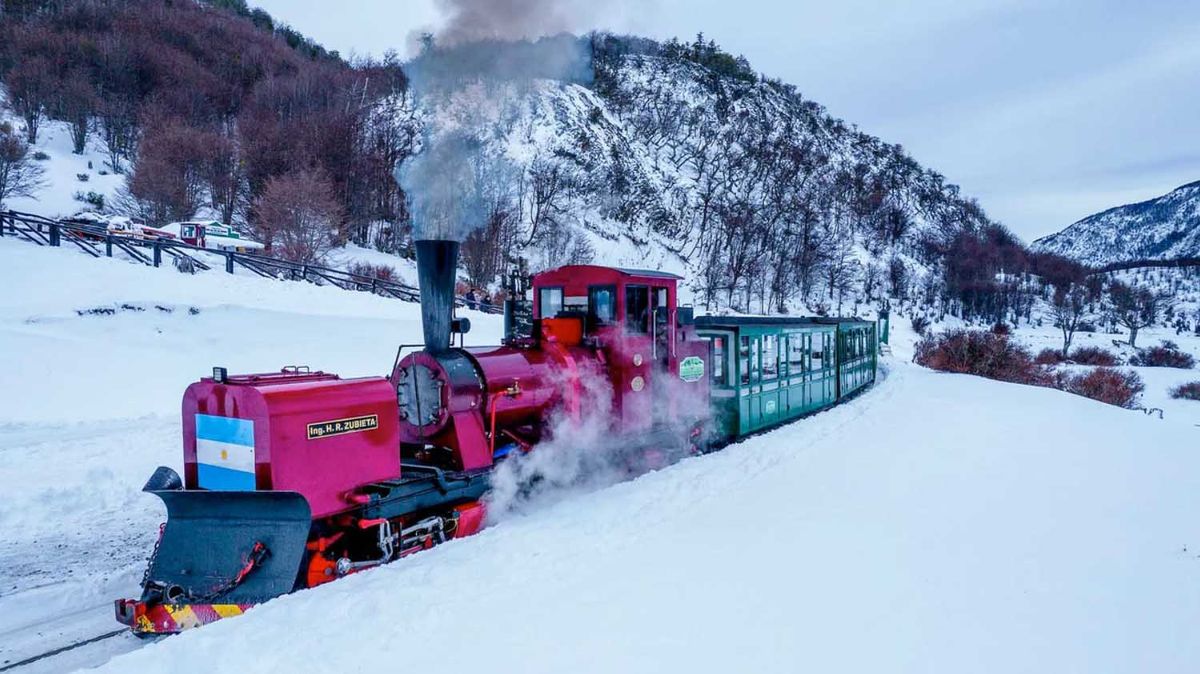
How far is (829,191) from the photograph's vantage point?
261 ft

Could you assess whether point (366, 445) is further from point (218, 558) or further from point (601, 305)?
point (601, 305)

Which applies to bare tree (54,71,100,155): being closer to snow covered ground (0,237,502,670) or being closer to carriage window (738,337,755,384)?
snow covered ground (0,237,502,670)

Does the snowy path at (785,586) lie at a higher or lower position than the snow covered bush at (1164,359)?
higher

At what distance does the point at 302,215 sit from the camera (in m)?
26.3

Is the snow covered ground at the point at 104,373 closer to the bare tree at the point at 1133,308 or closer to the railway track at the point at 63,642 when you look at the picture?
the railway track at the point at 63,642

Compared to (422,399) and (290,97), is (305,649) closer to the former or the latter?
(422,399)

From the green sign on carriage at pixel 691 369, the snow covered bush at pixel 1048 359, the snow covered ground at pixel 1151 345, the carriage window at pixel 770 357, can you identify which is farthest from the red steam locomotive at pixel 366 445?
the snow covered bush at pixel 1048 359

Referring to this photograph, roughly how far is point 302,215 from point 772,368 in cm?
2059

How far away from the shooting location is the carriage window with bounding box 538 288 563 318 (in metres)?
9.54

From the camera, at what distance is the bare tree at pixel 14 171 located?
3139 centimetres

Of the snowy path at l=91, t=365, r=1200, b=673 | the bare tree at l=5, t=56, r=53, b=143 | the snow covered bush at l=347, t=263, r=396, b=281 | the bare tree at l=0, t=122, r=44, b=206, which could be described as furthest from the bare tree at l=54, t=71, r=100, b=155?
the snowy path at l=91, t=365, r=1200, b=673

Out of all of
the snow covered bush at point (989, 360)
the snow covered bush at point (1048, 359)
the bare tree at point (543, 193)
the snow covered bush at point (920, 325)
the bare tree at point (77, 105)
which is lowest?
the snow covered bush at point (1048, 359)

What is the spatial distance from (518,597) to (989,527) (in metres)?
5.53

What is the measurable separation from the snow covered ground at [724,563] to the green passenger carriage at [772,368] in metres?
0.71
